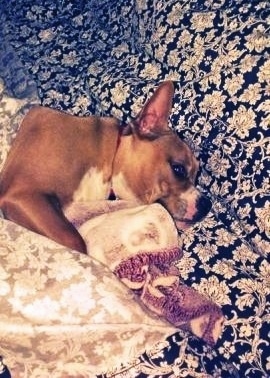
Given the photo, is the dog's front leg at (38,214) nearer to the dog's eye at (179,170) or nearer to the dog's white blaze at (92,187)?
the dog's white blaze at (92,187)

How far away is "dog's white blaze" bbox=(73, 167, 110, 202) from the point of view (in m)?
2.09

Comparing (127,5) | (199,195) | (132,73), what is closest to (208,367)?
(199,195)

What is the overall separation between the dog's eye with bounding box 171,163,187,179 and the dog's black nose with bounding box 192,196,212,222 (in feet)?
0.59

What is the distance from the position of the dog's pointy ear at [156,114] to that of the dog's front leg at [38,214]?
1.43 feet

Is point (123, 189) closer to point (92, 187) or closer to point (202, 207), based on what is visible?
point (92, 187)

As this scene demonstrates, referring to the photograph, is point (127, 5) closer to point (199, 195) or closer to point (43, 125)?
point (43, 125)

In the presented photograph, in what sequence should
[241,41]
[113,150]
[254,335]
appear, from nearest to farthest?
1. [254,335]
2. [241,41]
3. [113,150]

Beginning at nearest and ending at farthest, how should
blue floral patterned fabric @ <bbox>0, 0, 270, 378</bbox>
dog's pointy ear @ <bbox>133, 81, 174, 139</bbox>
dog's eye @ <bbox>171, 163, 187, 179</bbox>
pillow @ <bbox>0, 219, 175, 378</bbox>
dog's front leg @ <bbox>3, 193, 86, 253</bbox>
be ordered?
pillow @ <bbox>0, 219, 175, 378</bbox> < blue floral patterned fabric @ <bbox>0, 0, 270, 378</bbox> < dog's front leg @ <bbox>3, 193, 86, 253</bbox> < dog's pointy ear @ <bbox>133, 81, 174, 139</bbox> < dog's eye @ <bbox>171, 163, 187, 179</bbox>

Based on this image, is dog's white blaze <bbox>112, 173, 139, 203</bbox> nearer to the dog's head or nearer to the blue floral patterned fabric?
the dog's head

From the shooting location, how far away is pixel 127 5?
242 centimetres

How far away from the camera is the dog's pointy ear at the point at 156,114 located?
2004 mm

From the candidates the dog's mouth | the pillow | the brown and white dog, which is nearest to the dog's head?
the brown and white dog

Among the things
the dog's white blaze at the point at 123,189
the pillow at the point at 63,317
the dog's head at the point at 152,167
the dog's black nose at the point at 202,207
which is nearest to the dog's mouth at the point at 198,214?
the dog's black nose at the point at 202,207

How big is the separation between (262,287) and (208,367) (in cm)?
32
